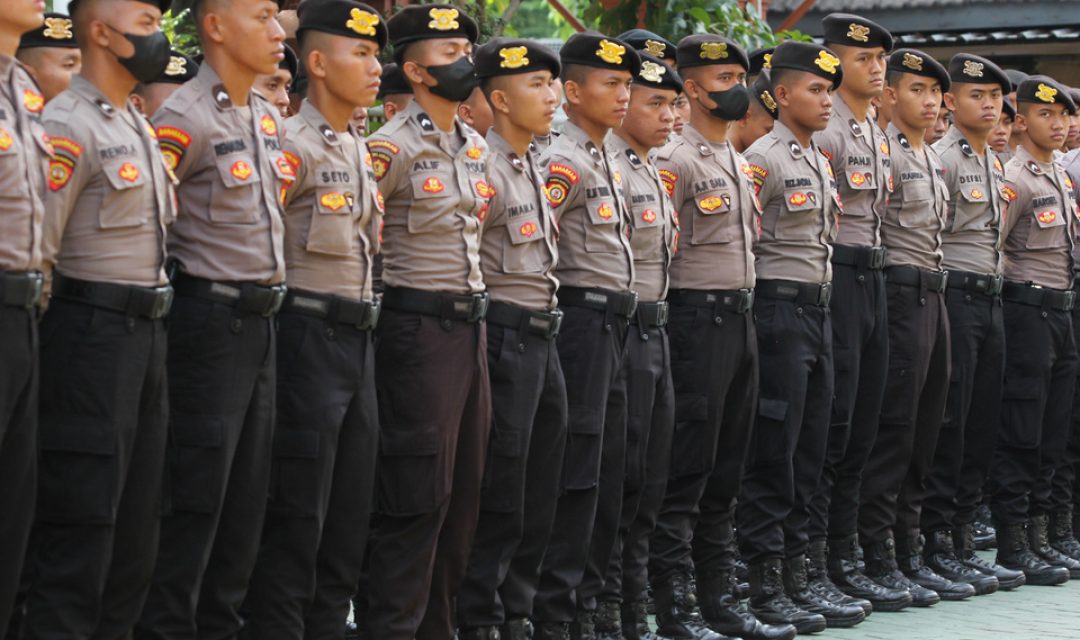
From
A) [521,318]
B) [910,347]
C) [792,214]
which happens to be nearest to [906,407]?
[910,347]

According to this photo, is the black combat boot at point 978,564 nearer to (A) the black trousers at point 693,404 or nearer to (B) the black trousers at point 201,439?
Result: (A) the black trousers at point 693,404

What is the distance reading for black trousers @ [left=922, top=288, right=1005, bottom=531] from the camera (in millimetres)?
9320

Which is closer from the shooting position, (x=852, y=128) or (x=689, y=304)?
(x=689, y=304)

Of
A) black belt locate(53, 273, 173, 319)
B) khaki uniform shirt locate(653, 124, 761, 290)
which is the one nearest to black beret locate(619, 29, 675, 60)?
khaki uniform shirt locate(653, 124, 761, 290)

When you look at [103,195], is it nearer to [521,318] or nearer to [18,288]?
[18,288]

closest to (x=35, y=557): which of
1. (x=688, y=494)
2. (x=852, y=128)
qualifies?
(x=688, y=494)

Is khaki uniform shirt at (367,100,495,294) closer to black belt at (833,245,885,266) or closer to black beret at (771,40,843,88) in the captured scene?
black beret at (771,40,843,88)

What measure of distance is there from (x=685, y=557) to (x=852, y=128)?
229cm

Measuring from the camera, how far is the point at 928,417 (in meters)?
9.08

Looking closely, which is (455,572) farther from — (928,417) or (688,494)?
(928,417)

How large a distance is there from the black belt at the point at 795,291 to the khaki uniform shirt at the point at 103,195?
11.4 ft

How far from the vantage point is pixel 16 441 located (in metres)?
4.92

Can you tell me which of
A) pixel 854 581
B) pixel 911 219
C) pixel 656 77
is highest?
pixel 656 77

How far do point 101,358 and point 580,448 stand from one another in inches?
90.1
